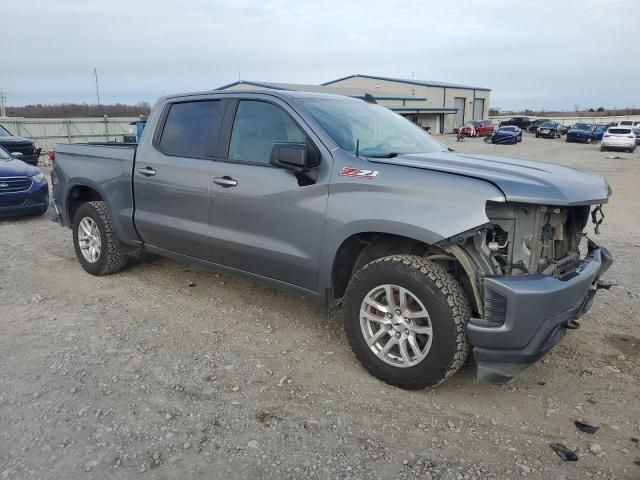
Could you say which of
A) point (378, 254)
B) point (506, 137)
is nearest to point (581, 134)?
point (506, 137)

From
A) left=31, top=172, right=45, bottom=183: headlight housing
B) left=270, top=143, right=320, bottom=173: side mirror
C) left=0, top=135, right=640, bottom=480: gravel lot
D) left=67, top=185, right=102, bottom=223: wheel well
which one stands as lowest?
left=0, top=135, right=640, bottom=480: gravel lot

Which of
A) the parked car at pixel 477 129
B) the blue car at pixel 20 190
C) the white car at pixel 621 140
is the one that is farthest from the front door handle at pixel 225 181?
the parked car at pixel 477 129

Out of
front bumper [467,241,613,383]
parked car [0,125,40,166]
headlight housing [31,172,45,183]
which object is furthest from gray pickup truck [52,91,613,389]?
parked car [0,125,40,166]

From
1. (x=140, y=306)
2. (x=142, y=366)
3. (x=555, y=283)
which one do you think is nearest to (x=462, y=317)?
(x=555, y=283)

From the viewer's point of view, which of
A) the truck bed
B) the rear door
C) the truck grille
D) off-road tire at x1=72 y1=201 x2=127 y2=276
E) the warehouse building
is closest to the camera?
the rear door

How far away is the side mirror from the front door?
0.09 m

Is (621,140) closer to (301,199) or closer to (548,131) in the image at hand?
(548,131)

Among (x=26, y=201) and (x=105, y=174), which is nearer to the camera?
(x=105, y=174)

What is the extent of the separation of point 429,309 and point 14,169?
8.42 m

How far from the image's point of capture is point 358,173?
3572 mm

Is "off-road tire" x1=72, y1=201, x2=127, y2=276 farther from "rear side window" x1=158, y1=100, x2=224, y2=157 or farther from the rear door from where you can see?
"rear side window" x1=158, y1=100, x2=224, y2=157

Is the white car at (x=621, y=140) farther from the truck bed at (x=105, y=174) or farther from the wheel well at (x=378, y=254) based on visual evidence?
the wheel well at (x=378, y=254)

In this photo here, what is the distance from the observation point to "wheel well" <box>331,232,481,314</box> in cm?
348

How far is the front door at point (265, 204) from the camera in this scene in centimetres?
383
